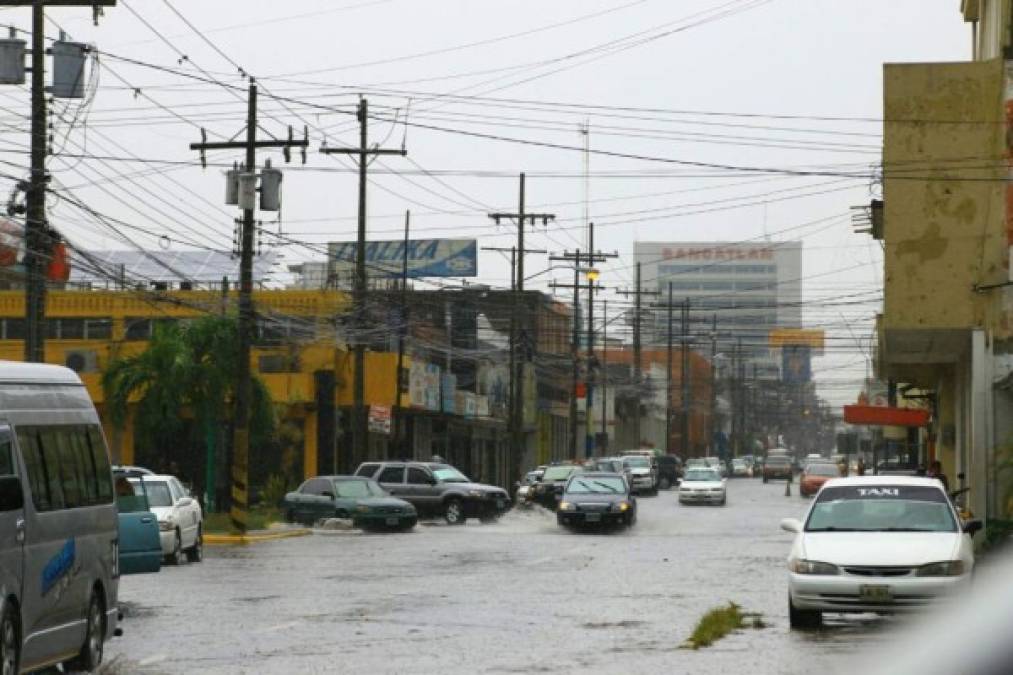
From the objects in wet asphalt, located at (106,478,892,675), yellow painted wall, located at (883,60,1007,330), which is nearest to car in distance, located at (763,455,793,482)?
wet asphalt, located at (106,478,892,675)

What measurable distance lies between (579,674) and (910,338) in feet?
75.3

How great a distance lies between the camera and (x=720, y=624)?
62.2 ft

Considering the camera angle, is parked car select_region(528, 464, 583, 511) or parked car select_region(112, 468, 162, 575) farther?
parked car select_region(528, 464, 583, 511)

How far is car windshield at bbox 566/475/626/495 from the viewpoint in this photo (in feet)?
158

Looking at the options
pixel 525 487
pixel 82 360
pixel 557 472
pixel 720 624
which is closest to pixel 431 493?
pixel 557 472

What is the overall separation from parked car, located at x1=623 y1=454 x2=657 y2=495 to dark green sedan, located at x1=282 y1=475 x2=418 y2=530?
32839mm

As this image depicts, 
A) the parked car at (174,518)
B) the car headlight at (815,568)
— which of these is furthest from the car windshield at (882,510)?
the parked car at (174,518)

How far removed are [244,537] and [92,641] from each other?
88.3ft

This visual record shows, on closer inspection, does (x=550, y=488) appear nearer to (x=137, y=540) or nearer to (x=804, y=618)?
(x=137, y=540)

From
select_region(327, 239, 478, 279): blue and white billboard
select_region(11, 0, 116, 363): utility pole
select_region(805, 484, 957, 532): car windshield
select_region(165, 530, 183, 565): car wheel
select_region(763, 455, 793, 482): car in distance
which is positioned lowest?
select_region(763, 455, 793, 482): car in distance

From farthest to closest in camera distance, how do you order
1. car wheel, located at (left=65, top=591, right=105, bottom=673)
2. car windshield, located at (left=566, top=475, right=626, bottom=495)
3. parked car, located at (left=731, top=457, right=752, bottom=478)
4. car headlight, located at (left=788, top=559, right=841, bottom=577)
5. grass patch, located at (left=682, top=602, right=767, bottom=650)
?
1. parked car, located at (left=731, top=457, right=752, bottom=478)
2. car windshield, located at (left=566, top=475, right=626, bottom=495)
3. car headlight, located at (left=788, top=559, right=841, bottom=577)
4. grass patch, located at (left=682, top=602, right=767, bottom=650)
5. car wheel, located at (left=65, top=591, right=105, bottom=673)

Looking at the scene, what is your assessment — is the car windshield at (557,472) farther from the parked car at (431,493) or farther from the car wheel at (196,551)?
the car wheel at (196,551)

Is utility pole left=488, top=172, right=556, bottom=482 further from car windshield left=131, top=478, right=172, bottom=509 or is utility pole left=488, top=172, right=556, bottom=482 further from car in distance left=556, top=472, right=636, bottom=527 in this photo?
car windshield left=131, top=478, right=172, bottom=509

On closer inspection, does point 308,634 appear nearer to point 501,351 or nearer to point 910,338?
point 910,338
